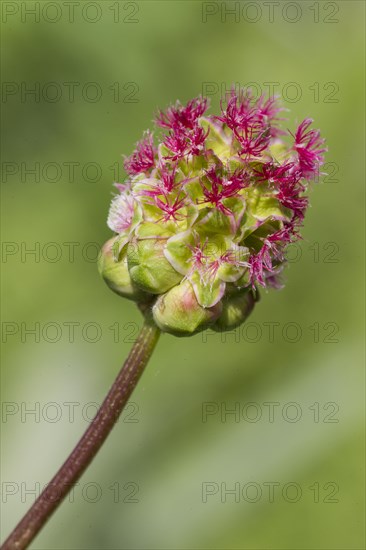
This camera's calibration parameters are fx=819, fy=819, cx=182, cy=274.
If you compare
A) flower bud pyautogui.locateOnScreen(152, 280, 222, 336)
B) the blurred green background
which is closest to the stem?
flower bud pyautogui.locateOnScreen(152, 280, 222, 336)

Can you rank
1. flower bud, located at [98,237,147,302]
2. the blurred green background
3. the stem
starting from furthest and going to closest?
1. the blurred green background
2. flower bud, located at [98,237,147,302]
3. the stem

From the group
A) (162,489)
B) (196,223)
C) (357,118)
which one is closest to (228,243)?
(196,223)

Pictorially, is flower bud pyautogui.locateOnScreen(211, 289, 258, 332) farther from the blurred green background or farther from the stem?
the blurred green background

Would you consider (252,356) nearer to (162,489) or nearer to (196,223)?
(162,489)

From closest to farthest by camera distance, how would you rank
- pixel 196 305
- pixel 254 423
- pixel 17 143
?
pixel 196 305 → pixel 254 423 → pixel 17 143

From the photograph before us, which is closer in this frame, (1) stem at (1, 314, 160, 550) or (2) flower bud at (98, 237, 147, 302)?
(1) stem at (1, 314, 160, 550)

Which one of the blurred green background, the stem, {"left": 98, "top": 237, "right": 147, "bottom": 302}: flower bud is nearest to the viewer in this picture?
the stem

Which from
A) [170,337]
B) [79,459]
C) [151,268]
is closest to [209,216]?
[151,268]
